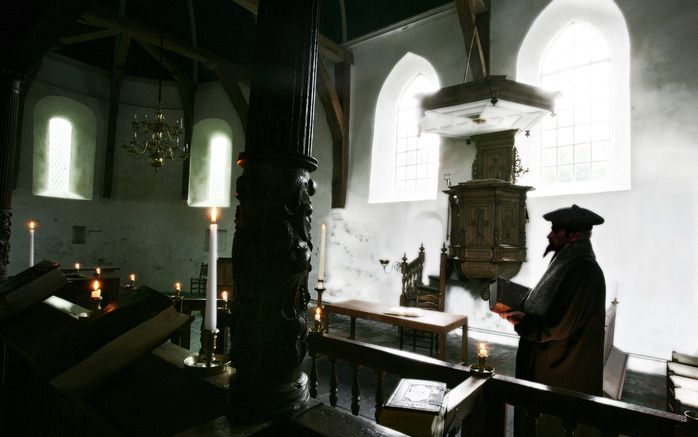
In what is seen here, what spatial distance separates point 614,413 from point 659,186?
488 centimetres

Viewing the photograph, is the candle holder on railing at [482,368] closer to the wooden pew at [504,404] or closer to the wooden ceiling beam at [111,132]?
the wooden pew at [504,404]

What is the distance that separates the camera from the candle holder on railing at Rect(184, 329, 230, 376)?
4.34 ft

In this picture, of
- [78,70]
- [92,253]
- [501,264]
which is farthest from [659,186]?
[78,70]

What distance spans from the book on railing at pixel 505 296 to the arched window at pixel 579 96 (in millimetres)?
3950

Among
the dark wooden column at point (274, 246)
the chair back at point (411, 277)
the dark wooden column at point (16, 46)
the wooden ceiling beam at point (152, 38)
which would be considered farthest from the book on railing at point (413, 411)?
the wooden ceiling beam at point (152, 38)

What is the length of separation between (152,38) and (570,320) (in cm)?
924

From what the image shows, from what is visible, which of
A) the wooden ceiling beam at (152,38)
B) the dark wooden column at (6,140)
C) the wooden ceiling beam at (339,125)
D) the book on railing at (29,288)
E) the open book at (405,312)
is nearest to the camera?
the book on railing at (29,288)

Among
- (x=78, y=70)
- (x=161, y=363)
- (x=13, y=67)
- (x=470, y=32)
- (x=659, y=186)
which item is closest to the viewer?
(x=161, y=363)

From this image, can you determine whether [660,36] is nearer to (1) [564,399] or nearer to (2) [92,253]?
(1) [564,399]

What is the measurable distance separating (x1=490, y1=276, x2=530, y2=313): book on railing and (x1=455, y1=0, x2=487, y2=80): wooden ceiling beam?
15.9 feet

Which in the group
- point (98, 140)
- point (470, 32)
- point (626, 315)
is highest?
point (470, 32)

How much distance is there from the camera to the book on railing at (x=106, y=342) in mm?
1307

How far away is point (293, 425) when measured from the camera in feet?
3.47

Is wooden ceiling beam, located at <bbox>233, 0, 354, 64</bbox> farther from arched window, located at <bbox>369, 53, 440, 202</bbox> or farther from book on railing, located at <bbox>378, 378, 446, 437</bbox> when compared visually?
book on railing, located at <bbox>378, 378, 446, 437</bbox>
